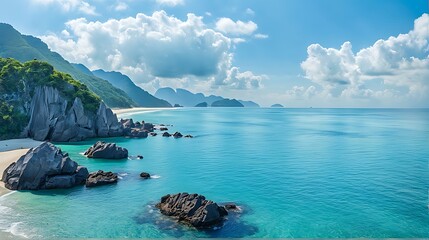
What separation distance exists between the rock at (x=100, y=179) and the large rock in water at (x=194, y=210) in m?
14.4

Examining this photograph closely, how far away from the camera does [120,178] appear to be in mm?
51594

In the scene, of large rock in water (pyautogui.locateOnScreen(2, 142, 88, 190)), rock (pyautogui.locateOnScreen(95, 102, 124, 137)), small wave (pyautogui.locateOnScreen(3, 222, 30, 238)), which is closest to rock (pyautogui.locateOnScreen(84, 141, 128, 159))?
large rock in water (pyautogui.locateOnScreen(2, 142, 88, 190))

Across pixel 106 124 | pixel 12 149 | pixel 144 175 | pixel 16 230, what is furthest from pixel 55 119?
pixel 16 230

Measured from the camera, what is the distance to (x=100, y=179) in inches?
1876

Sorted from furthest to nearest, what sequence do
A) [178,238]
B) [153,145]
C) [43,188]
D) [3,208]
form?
[153,145] < [43,188] < [3,208] < [178,238]

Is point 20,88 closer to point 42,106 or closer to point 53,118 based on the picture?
point 42,106

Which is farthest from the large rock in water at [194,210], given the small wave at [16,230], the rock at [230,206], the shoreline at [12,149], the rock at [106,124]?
the rock at [106,124]

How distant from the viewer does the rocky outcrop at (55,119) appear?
8612cm

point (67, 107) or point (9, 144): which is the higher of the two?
point (67, 107)

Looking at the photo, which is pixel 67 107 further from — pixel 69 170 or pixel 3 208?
pixel 3 208

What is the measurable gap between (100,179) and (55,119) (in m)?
48.6

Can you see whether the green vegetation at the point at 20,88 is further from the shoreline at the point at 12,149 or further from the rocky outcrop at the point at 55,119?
the shoreline at the point at 12,149

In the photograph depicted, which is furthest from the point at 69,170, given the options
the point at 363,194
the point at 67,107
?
the point at 67,107

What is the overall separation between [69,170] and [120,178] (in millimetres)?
7908
